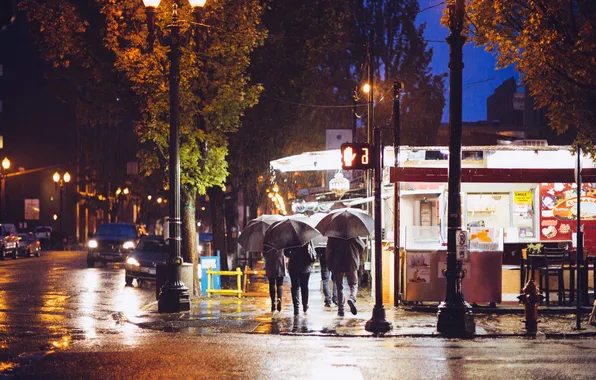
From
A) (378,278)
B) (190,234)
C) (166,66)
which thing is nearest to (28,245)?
(190,234)

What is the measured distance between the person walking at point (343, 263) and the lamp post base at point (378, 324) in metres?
2.41

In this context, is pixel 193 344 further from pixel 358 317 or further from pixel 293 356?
pixel 358 317

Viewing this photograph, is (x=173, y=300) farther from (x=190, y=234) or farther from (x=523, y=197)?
(x=523, y=197)

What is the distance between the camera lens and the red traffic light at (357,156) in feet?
55.2

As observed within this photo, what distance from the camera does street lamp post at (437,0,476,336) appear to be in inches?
631

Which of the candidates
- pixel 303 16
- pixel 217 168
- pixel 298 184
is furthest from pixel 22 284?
pixel 298 184

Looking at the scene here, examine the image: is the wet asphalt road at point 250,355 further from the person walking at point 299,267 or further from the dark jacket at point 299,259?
the dark jacket at point 299,259

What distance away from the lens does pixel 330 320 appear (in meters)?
18.0

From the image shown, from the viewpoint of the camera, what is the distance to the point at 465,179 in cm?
2189

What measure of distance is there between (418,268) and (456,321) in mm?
4488

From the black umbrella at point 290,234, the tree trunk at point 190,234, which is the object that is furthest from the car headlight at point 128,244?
the black umbrella at point 290,234

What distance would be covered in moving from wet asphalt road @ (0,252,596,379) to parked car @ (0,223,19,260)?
32215mm

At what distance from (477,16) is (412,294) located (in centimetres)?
634

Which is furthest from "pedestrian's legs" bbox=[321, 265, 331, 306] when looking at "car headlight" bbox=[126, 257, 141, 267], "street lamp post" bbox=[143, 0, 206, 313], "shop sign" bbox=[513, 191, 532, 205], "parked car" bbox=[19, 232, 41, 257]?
"parked car" bbox=[19, 232, 41, 257]
